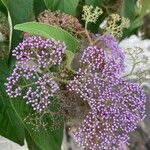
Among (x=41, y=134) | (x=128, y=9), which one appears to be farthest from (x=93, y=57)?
(x=128, y=9)

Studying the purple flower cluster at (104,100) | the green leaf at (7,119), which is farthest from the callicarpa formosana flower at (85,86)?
the green leaf at (7,119)

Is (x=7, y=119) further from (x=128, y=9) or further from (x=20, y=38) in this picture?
(x=128, y=9)

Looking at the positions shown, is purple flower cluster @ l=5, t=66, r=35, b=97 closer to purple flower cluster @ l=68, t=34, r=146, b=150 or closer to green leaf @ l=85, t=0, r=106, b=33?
purple flower cluster @ l=68, t=34, r=146, b=150

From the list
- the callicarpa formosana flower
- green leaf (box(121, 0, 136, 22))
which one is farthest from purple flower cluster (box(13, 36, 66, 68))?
green leaf (box(121, 0, 136, 22))

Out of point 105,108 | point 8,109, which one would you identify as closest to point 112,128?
point 105,108

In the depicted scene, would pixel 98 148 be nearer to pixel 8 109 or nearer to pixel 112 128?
pixel 112 128

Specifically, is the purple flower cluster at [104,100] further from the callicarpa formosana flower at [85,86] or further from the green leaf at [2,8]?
the green leaf at [2,8]
